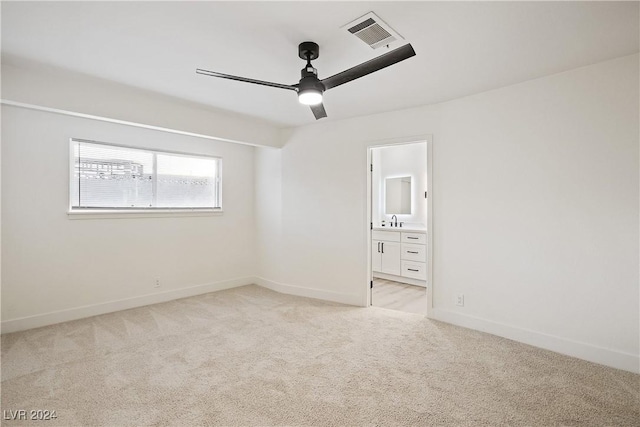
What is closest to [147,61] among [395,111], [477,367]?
[395,111]

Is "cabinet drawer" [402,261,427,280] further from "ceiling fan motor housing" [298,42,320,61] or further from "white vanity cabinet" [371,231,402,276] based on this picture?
"ceiling fan motor housing" [298,42,320,61]

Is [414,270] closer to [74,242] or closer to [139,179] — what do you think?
[139,179]

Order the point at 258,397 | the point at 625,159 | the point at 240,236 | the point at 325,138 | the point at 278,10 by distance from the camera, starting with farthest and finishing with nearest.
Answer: the point at 240,236
the point at 325,138
the point at 625,159
the point at 258,397
the point at 278,10

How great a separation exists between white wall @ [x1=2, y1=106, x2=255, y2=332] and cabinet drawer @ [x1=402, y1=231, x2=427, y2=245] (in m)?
3.05

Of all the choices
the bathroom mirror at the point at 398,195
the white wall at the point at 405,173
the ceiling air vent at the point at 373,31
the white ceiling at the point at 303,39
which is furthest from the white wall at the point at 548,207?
the bathroom mirror at the point at 398,195

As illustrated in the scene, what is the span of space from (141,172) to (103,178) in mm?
443

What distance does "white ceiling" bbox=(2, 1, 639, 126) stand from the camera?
1908mm

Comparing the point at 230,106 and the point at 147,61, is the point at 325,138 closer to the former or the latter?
the point at 230,106

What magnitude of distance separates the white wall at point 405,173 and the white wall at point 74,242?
3.01 m

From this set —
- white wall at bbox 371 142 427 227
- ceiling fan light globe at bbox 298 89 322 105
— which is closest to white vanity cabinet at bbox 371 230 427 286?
white wall at bbox 371 142 427 227

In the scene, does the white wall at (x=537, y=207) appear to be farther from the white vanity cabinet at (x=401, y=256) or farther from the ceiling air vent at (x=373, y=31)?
the ceiling air vent at (x=373, y=31)

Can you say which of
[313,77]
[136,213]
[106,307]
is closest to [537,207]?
[313,77]

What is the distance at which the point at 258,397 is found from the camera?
2141mm

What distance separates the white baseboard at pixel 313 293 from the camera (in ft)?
13.7
